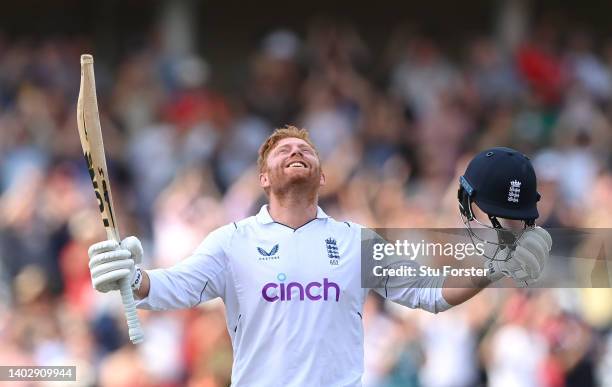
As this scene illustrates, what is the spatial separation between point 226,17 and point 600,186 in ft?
21.4

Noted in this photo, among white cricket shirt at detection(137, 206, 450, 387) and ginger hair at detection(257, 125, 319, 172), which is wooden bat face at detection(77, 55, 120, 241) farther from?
ginger hair at detection(257, 125, 319, 172)

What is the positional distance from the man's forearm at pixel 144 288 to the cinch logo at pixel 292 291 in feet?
1.84

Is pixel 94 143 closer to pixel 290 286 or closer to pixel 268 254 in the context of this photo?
pixel 268 254

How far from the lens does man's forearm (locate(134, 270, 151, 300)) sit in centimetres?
602

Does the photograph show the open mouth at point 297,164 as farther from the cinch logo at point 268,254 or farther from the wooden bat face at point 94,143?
the wooden bat face at point 94,143

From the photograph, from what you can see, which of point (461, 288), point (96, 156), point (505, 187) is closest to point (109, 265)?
point (96, 156)

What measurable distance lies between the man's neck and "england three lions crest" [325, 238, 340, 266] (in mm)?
171

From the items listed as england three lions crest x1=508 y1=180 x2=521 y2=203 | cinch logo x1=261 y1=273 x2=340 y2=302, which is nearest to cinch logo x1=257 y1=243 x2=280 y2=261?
cinch logo x1=261 y1=273 x2=340 y2=302

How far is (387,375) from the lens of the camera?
33.7ft

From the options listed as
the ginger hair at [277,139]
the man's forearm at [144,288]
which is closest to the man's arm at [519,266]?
→ the ginger hair at [277,139]

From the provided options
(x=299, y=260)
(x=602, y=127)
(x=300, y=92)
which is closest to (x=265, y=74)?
(x=300, y=92)

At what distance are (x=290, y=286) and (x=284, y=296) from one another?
6cm

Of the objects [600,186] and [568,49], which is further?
[568,49]

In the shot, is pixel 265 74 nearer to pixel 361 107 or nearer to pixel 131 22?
pixel 361 107
